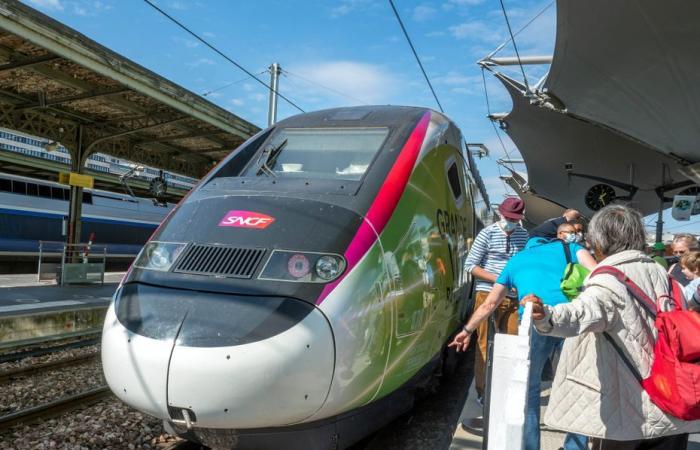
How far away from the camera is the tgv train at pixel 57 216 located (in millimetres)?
20500

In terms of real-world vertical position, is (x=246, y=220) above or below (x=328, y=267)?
above

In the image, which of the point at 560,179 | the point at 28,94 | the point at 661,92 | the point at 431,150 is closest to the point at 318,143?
the point at 431,150

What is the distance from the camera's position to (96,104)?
11.7 meters

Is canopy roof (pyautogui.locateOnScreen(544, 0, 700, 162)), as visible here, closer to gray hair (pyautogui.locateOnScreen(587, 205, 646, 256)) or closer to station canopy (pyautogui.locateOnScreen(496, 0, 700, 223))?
station canopy (pyautogui.locateOnScreen(496, 0, 700, 223))

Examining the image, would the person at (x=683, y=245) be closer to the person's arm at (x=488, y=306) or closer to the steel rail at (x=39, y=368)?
the person's arm at (x=488, y=306)

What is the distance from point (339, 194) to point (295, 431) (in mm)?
1427

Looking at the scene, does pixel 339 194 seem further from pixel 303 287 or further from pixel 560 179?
pixel 560 179

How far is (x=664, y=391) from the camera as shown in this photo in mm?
2006

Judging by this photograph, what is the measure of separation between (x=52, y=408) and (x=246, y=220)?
298cm

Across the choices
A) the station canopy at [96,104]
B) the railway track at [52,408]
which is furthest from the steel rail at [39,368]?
the station canopy at [96,104]

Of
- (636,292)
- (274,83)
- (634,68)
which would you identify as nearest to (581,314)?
(636,292)

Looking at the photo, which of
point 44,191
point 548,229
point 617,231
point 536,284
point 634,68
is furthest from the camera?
point 44,191

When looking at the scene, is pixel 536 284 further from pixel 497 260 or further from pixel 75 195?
pixel 75 195

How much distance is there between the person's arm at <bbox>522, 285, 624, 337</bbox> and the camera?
6.55 feet
